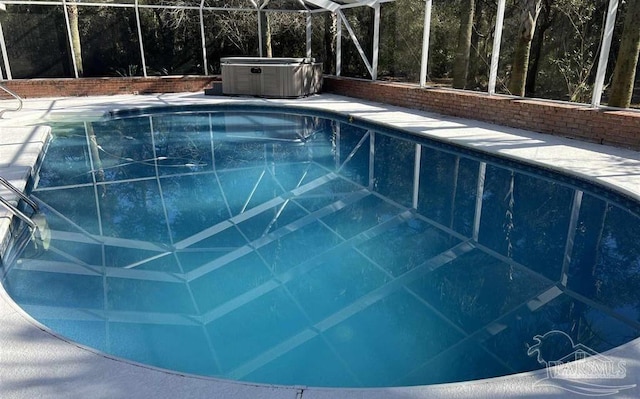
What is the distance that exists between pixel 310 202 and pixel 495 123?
494cm

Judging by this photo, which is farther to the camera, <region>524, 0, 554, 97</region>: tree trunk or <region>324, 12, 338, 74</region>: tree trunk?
<region>324, 12, 338, 74</region>: tree trunk

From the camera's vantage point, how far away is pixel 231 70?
12438mm

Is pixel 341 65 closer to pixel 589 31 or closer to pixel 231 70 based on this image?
pixel 231 70

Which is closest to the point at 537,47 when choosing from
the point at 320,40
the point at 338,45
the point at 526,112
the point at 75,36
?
the point at 526,112

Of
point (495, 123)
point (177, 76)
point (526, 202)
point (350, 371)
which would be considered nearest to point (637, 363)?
point (350, 371)

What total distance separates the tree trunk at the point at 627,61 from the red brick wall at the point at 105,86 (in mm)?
10559

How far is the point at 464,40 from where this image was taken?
10164 millimetres

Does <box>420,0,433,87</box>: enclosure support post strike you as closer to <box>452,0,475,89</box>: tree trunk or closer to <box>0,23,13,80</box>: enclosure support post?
<box>452,0,475,89</box>: tree trunk

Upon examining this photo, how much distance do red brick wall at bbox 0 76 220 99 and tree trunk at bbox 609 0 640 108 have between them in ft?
34.6

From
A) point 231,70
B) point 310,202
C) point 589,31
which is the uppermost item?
point 589,31

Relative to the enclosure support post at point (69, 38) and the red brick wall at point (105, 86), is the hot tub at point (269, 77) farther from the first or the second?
the enclosure support post at point (69, 38)

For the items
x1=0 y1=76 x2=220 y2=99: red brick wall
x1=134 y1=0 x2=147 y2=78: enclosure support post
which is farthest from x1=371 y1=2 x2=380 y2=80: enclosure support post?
x1=134 y1=0 x2=147 y2=78: enclosure support post

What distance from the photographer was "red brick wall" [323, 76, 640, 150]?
6.60 meters

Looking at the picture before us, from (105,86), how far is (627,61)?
1225 centimetres
